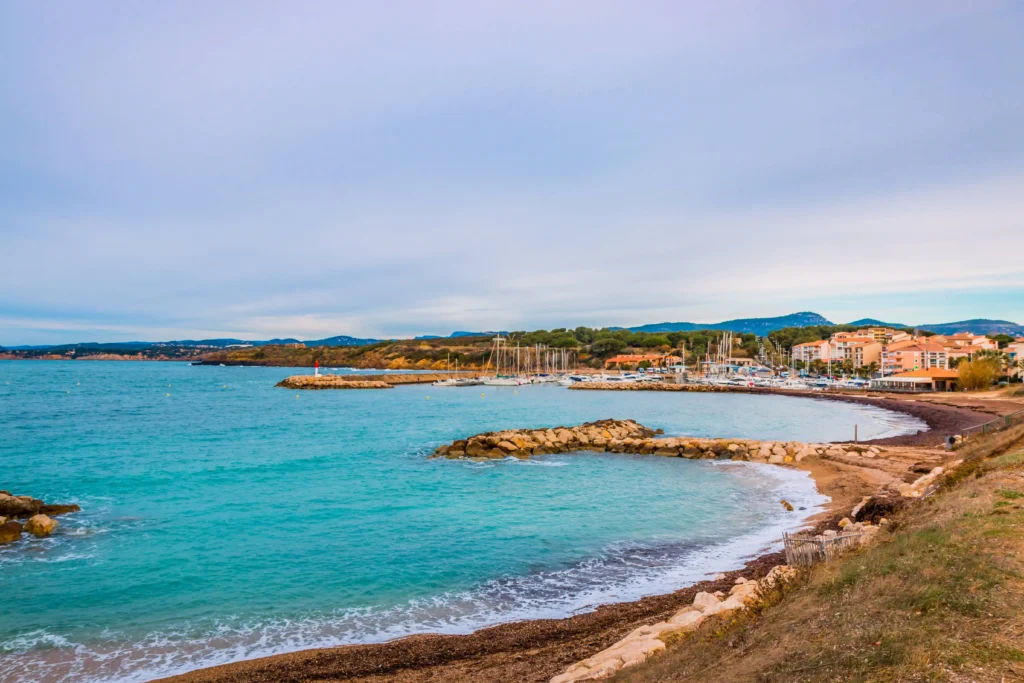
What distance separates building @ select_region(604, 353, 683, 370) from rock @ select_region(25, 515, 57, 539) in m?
130

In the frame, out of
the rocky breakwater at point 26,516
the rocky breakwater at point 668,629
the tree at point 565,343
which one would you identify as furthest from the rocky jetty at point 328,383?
the rocky breakwater at point 668,629

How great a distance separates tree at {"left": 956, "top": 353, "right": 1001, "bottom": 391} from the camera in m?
64.8

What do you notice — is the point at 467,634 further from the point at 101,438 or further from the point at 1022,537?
the point at 101,438

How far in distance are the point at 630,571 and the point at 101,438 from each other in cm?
3819

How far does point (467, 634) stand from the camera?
1080 centimetres

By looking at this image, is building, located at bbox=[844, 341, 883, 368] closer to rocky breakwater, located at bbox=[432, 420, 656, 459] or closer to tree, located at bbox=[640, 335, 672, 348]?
tree, located at bbox=[640, 335, 672, 348]

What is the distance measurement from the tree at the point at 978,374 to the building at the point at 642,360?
72659 mm

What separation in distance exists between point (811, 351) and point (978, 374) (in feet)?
266

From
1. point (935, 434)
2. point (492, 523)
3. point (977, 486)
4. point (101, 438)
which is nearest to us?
point (977, 486)

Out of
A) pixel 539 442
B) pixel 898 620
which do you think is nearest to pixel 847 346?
pixel 539 442

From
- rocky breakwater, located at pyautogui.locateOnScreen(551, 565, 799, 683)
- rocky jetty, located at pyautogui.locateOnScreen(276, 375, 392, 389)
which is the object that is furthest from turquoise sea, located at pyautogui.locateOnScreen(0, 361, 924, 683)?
rocky jetty, located at pyautogui.locateOnScreen(276, 375, 392, 389)

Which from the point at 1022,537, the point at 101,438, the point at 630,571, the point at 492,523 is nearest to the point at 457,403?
the point at 101,438

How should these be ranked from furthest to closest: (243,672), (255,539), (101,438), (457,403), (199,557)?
1. (457,403)
2. (101,438)
3. (255,539)
4. (199,557)
5. (243,672)

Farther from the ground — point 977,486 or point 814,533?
point 977,486
